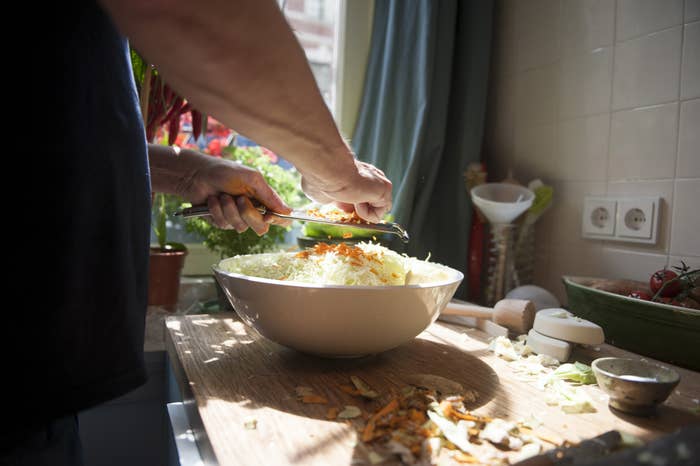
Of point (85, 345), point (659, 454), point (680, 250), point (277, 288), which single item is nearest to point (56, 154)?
point (85, 345)

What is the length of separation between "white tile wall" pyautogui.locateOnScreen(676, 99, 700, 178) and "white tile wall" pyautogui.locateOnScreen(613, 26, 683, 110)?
0.05m

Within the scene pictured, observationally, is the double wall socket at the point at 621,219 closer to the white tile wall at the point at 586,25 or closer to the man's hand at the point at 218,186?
the white tile wall at the point at 586,25

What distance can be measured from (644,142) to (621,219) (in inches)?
7.2

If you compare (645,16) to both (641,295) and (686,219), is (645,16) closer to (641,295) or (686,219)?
(686,219)

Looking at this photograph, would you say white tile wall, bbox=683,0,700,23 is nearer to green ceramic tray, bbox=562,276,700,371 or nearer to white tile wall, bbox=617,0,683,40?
white tile wall, bbox=617,0,683,40

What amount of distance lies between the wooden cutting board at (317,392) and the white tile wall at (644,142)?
1.50ft

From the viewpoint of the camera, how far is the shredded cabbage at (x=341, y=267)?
2.40 ft

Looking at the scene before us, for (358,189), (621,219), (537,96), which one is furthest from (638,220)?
(358,189)

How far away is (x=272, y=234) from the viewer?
56.0 inches

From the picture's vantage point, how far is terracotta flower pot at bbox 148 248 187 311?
1.25 meters

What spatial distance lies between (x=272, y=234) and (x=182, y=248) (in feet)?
0.84

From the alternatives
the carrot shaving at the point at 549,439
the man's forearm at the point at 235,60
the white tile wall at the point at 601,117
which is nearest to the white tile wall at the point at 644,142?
the white tile wall at the point at 601,117

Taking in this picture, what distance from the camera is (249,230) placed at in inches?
53.3

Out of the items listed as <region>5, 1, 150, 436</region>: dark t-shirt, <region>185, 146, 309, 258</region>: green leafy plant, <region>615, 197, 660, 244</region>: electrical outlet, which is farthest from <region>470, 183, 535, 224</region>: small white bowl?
<region>5, 1, 150, 436</region>: dark t-shirt
